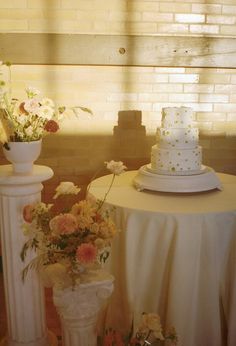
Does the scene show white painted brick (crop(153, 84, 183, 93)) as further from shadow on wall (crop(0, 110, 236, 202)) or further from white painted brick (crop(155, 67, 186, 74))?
shadow on wall (crop(0, 110, 236, 202))

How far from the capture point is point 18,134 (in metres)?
1.86

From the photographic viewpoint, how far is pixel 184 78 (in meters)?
3.38

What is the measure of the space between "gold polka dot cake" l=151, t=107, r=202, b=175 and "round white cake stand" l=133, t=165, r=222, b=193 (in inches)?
2.1

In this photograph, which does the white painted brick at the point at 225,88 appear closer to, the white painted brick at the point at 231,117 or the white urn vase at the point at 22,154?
the white painted brick at the point at 231,117

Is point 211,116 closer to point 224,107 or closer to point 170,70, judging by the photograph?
point 224,107

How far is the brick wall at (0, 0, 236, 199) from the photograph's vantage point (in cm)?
318

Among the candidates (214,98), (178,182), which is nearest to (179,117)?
(178,182)

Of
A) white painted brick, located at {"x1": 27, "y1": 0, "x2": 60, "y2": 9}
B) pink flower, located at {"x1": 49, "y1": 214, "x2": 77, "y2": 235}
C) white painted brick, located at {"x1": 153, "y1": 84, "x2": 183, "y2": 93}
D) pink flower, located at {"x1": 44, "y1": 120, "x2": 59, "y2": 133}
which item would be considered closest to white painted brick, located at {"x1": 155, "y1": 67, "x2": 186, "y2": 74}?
white painted brick, located at {"x1": 153, "y1": 84, "x2": 183, "y2": 93}

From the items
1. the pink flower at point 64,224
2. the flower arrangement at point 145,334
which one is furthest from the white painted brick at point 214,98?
the pink flower at point 64,224

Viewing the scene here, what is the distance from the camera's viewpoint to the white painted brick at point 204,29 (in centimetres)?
329

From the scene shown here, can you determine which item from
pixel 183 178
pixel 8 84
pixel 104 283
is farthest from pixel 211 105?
pixel 104 283

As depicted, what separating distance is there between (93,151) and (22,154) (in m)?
1.61

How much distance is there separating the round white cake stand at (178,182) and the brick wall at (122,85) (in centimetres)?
115

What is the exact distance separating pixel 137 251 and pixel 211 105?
1914 millimetres
